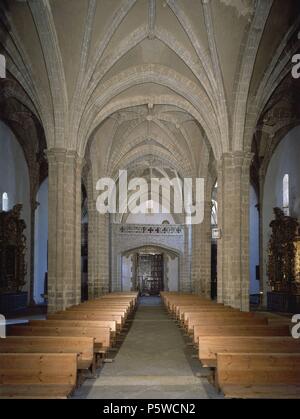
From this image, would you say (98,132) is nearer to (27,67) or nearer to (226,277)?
(27,67)

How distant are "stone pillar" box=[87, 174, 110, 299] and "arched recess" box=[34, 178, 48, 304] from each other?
2959 mm

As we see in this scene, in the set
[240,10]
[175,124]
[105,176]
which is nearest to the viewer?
[240,10]

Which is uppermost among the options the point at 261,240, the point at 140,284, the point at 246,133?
the point at 246,133

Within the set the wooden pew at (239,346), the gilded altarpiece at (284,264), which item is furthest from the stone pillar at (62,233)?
the gilded altarpiece at (284,264)

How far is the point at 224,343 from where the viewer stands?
295 inches

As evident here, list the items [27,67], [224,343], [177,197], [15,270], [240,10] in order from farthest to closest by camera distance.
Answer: [177,197] < [15,270] < [27,67] < [240,10] < [224,343]

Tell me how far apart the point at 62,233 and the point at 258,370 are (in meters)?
12.0

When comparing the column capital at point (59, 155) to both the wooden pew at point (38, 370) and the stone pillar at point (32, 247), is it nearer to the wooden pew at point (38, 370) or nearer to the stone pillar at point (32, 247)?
the stone pillar at point (32, 247)

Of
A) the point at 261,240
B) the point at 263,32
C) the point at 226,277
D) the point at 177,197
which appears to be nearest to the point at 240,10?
the point at 263,32

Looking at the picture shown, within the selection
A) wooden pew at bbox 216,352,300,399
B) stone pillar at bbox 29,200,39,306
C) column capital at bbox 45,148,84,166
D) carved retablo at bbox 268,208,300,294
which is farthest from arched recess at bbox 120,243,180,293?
wooden pew at bbox 216,352,300,399

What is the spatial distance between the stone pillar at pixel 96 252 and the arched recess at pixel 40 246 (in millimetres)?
2959

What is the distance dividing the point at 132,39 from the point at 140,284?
2883 cm

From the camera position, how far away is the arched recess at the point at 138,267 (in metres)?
Result: 40.1

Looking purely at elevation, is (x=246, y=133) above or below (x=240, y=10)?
below
